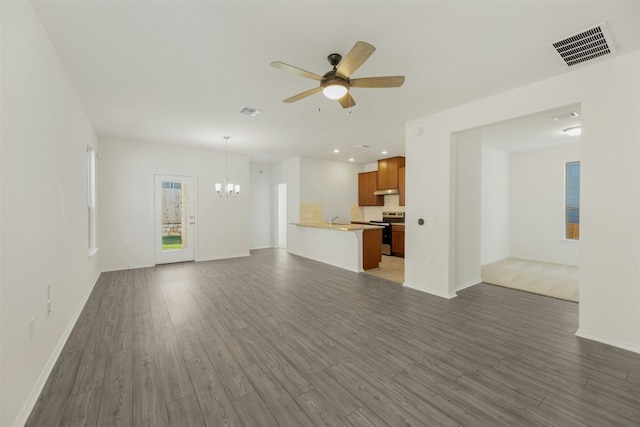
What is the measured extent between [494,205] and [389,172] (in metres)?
2.77

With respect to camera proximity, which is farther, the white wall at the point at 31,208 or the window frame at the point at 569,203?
the window frame at the point at 569,203

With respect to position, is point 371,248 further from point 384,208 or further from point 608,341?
point 608,341

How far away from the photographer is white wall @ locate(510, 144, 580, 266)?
6.30 m

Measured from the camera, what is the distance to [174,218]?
6613 mm

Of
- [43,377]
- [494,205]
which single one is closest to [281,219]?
[494,205]

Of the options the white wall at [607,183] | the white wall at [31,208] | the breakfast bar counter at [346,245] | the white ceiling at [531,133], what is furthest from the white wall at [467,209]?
the white wall at [31,208]

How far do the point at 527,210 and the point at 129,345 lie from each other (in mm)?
8449

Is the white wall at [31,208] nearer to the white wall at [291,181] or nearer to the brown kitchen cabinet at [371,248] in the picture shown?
the brown kitchen cabinet at [371,248]

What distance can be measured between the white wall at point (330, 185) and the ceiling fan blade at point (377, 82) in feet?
18.0

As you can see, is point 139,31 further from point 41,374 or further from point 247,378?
point 247,378

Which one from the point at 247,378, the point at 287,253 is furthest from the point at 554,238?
the point at 247,378

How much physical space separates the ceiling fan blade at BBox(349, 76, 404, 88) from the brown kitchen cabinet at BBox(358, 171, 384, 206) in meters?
6.09

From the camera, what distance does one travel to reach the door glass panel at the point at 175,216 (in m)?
6.48

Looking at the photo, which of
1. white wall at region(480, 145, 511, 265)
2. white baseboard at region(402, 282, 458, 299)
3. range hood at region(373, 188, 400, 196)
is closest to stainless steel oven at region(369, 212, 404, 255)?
range hood at region(373, 188, 400, 196)
